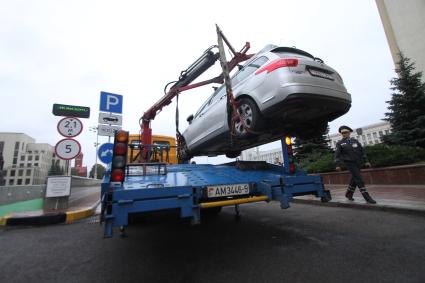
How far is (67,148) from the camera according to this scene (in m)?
5.93

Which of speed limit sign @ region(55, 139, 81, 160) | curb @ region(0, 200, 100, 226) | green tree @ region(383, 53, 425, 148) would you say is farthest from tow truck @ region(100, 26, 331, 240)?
green tree @ region(383, 53, 425, 148)

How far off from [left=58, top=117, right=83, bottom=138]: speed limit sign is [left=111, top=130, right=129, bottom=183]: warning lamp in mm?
4688

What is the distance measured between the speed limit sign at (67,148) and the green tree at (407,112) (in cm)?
1304

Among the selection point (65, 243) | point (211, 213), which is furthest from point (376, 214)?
point (65, 243)

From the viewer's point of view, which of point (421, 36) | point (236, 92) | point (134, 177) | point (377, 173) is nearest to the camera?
point (134, 177)

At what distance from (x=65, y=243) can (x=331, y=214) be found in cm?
494

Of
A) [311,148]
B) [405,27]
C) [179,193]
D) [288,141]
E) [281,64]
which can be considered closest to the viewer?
[179,193]

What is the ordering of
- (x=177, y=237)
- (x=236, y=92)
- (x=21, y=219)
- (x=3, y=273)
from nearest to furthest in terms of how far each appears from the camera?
(x=3, y=273), (x=177, y=237), (x=236, y=92), (x=21, y=219)

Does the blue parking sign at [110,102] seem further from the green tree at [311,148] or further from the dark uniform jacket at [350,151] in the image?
the green tree at [311,148]

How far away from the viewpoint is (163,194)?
2174mm

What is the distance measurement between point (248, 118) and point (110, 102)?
4.82 m

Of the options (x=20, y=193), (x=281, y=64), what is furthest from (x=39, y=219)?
(x=281, y=64)

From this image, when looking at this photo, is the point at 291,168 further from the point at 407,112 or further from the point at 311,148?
the point at 311,148

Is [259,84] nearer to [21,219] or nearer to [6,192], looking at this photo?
[21,219]
